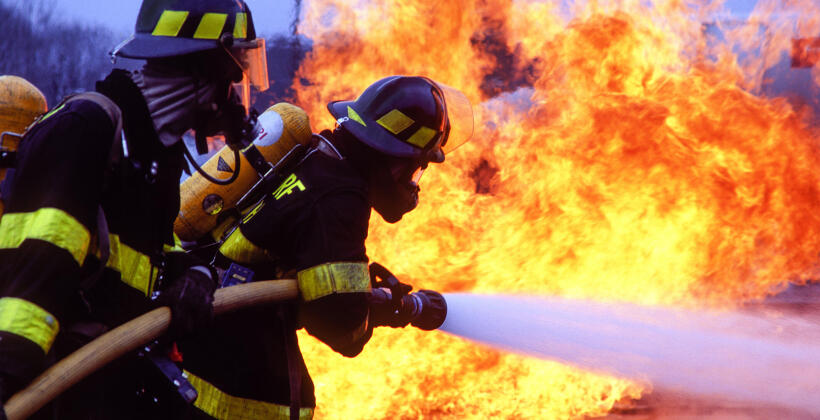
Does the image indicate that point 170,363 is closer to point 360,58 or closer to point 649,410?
point 649,410

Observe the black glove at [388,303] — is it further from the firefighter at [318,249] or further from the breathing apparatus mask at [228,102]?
the breathing apparatus mask at [228,102]

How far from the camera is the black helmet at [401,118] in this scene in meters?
2.79

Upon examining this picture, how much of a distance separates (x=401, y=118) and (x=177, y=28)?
0.98 metres

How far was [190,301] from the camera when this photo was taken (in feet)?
6.75

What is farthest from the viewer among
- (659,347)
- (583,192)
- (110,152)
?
(583,192)

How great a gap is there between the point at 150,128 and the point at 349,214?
75 cm

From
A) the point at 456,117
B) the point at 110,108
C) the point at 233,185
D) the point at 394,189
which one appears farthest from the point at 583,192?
the point at 110,108

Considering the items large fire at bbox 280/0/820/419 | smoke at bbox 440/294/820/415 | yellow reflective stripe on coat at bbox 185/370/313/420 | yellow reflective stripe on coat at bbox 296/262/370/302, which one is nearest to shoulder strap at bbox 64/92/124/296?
yellow reflective stripe on coat at bbox 296/262/370/302

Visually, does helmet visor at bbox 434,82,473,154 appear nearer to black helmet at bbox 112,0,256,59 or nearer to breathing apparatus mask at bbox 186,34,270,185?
breathing apparatus mask at bbox 186,34,270,185

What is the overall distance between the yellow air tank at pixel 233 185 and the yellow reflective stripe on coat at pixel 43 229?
1328mm

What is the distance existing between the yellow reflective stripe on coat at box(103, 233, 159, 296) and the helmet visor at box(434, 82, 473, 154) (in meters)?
1.48

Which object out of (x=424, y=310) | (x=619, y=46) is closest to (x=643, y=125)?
(x=619, y=46)

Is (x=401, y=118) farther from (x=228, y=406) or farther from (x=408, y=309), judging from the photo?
(x=228, y=406)

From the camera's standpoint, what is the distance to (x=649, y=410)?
498 centimetres
